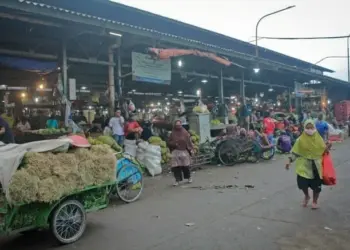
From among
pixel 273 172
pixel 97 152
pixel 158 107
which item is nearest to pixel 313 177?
pixel 97 152

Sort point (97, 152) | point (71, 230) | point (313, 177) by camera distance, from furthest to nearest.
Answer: point (313, 177) → point (97, 152) → point (71, 230)

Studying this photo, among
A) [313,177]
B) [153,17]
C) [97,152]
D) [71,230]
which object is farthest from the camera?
[153,17]

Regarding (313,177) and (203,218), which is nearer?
(203,218)

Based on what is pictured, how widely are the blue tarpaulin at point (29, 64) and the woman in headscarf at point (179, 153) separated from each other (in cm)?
441

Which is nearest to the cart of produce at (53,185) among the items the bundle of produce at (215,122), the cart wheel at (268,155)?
the cart wheel at (268,155)

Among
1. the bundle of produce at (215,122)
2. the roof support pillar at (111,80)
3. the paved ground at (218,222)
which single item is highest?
the roof support pillar at (111,80)

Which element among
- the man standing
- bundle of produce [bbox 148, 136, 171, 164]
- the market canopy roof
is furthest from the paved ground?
the market canopy roof

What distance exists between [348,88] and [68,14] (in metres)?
34.1

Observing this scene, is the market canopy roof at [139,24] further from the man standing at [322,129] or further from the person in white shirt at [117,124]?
the man standing at [322,129]

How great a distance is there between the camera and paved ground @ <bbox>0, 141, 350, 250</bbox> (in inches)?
209

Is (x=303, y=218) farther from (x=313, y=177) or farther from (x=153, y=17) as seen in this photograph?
(x=153, y=17)

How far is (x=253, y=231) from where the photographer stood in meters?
5.76

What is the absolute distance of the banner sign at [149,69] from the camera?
13133 mm

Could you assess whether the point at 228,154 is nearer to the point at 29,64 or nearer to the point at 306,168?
the point at 306,168
